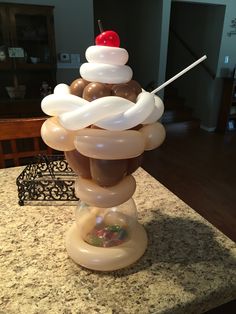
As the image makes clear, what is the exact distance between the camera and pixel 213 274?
0.59 meters

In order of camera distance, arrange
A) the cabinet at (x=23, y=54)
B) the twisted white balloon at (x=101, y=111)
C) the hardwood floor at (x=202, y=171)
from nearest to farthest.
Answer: the twisted white balloon at (x=101, y=111) → the hardwood floor at (x=202, y=171) → the cabinet at (x=23, y=54)

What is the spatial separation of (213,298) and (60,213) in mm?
481

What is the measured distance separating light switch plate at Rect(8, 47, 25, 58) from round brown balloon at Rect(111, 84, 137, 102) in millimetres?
2803

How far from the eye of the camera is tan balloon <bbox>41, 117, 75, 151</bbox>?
0.53 metres

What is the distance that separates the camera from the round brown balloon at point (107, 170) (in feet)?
1.76

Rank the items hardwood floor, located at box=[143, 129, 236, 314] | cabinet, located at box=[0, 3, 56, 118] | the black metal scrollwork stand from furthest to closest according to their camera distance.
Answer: cabinet, located at box=[0, 3, 56, 118] < hardwood floor, located at box=[143, 129, 236, 314] < the black metal scrollwork stand

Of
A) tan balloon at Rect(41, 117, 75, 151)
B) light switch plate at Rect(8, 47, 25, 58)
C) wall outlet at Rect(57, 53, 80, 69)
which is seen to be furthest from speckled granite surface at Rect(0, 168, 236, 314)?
wall outlet at Rect(57, 53, 80, 69)

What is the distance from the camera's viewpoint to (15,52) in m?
2.89

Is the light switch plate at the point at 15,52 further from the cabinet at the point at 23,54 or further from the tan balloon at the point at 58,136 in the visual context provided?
the tan balloon at the point at 58,136

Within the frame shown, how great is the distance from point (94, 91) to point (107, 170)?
16 centimetres

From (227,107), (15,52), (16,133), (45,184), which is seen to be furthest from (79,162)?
(227,107)

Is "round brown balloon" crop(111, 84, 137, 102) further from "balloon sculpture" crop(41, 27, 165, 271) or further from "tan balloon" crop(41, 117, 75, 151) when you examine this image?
"tan balloon" crop(41, 117, 75, 151)

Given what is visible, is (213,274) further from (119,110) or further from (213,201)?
(213,201)

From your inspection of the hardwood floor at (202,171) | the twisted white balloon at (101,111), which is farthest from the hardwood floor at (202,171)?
the twisted white balloon at (101,111)
